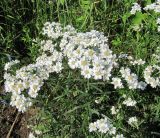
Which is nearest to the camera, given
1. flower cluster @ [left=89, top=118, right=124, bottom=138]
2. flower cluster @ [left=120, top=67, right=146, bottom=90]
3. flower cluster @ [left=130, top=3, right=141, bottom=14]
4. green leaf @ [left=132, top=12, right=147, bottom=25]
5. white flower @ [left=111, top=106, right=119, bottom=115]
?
flower cluster @ [left=89, top=118, right=124, bottom=138]

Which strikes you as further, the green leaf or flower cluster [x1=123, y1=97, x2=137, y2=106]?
the green leaf

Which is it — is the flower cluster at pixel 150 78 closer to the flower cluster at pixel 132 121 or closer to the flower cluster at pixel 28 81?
the flower cluster at pixel 132 121

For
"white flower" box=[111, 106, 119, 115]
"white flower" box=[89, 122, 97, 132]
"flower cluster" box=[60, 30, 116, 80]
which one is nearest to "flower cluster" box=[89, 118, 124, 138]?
"white flower" box=[89, 122, 97, 132]

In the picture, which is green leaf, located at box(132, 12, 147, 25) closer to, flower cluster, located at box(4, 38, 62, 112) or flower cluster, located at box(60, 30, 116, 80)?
flower cluster, located at box(60, 30, 116, 80)

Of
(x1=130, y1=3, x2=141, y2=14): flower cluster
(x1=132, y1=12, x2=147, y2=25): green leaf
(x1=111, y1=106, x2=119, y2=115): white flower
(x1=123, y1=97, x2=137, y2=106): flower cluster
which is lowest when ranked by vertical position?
(x1=111, y1=106, x2=119, y2=115): white flower

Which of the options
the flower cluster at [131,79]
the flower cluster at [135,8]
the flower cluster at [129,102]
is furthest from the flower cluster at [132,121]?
the flower cluster at [135,8]

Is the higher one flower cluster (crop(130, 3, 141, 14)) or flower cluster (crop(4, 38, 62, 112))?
flower cluster (crop(130, 3, 141, 14))

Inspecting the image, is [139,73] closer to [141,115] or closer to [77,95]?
[141,115]

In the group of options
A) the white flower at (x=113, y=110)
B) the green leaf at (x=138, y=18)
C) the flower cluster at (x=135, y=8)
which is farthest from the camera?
the green leaf at (x=138, y=18)
